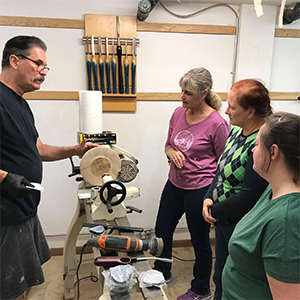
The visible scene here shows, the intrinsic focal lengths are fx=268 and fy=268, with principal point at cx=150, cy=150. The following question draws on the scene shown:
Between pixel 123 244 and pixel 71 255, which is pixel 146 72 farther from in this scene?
pixel 123 244

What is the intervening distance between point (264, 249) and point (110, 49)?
81.7 inches

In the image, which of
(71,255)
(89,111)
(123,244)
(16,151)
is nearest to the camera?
(123,244)

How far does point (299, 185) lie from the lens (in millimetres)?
799

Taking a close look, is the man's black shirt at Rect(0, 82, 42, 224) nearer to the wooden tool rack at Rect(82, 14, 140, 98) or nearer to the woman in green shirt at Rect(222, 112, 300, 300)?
the woman in green shirt at Rect(222, 112, 300, 300)

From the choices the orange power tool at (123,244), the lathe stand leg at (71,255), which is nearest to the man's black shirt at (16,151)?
the orange power tool at (123,244)

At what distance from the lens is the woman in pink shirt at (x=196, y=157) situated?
1824 mm

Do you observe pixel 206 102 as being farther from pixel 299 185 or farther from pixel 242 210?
pixel 299 185

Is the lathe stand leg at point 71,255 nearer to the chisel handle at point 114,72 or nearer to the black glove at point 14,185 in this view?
the black glove at point 14,185

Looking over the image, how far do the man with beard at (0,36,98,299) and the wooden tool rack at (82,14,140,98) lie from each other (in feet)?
3.33

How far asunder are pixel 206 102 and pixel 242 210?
2.92ft

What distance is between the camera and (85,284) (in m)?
2.30

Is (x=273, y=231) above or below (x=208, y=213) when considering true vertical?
above

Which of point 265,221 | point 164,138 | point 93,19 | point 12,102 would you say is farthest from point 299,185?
point 93,19

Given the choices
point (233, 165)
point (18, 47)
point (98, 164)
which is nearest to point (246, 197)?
point (233, 165)
